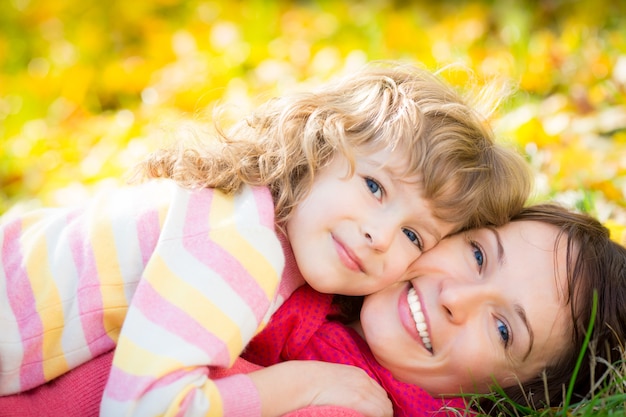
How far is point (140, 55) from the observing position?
454cm

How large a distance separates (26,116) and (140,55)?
3.01 ft

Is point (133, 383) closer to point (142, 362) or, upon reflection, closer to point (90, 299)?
point (142, 362)

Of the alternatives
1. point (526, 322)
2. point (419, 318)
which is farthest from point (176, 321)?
point (526, 322)

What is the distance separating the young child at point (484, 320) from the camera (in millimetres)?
1876

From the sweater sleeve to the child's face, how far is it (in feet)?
0.40

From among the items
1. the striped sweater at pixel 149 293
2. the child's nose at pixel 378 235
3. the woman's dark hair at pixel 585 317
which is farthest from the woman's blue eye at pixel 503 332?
the striped sweater at pixel 149 293

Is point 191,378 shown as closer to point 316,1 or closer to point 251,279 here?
point 251,279

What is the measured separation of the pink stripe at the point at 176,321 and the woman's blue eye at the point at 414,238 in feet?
1.87

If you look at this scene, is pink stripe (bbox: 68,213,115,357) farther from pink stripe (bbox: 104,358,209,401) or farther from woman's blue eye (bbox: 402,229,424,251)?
woman's blue eye (bbox: 402,229,424,251)

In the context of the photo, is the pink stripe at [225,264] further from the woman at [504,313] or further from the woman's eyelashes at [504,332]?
the woman's eyelashes at [504,332]

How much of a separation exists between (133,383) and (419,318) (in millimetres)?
763

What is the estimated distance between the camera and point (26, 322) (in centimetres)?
174

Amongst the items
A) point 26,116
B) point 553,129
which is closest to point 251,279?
point 553,129

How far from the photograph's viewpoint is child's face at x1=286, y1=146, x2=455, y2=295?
181 cm
